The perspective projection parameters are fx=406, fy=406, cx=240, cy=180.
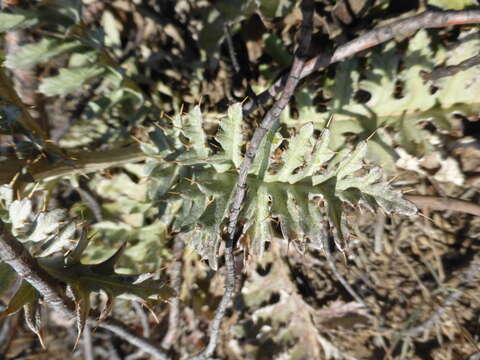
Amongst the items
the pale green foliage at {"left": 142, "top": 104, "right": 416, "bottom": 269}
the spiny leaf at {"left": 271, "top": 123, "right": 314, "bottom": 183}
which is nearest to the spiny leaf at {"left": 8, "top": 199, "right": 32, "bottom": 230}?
the pale green foliage at {"left": 142, "top": 104, "right": 416, "bottom": 269}

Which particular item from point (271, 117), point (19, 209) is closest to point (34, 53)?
point (19, 209)

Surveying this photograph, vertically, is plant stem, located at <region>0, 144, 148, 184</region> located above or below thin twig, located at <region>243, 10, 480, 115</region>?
below

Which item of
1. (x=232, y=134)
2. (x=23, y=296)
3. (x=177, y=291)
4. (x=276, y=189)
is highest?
(x=232, y=134)

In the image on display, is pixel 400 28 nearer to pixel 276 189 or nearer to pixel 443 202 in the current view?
pixel 276 189

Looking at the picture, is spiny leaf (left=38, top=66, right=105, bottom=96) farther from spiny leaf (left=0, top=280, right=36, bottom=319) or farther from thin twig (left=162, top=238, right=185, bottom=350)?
thin twig (left=162, top=238, right=185, bottom=350)

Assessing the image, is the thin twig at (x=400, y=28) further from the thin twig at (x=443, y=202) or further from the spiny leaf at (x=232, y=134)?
the thin twig at (x=443, y=202)

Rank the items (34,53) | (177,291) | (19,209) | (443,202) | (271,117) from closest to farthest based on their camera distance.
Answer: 1. (271,117)
2. (19,209)
3. (34,53)
4. (443,202)
5. (177,291)

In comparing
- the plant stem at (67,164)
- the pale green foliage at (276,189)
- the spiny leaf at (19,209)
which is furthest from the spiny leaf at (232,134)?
the spiny leaf at (19,209)
